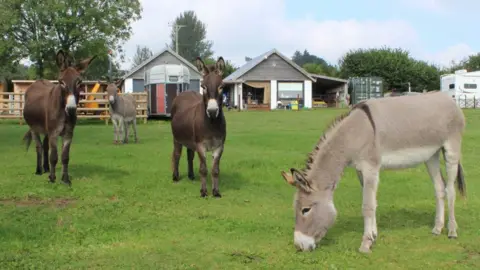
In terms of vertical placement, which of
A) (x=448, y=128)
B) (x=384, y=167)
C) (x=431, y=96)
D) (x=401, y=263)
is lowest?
(x=401, y=263)

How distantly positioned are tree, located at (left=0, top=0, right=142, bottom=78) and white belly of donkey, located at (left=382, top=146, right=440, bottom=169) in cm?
3341

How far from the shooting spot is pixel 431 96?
7434mm

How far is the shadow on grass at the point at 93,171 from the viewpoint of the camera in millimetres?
11984

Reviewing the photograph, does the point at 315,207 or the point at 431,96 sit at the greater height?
the point at 431,96

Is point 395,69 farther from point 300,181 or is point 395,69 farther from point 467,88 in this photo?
point 300,181

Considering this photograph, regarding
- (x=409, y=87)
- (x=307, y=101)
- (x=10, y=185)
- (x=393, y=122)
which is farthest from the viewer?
(x=409, y=87)

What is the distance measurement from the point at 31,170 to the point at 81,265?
7785 millimetres

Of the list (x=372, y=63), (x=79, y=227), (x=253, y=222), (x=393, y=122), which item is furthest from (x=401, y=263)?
(x=372, y=63)

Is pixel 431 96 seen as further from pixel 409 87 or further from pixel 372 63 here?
pixel 372 63

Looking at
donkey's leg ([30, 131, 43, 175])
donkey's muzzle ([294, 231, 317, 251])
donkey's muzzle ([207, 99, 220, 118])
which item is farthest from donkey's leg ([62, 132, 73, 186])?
donkey's muzzle ([294, 231, 317, 251])

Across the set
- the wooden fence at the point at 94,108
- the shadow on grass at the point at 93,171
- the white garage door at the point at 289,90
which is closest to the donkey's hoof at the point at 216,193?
the shadow on grass at the point at 93,171

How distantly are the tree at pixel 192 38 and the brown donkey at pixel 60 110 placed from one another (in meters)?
106

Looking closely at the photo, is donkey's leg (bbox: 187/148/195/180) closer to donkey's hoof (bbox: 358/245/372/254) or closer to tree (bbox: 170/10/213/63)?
donkey's hoof (bbox: 358/245/372/254)

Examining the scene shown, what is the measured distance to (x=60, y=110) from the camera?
1053 cm
